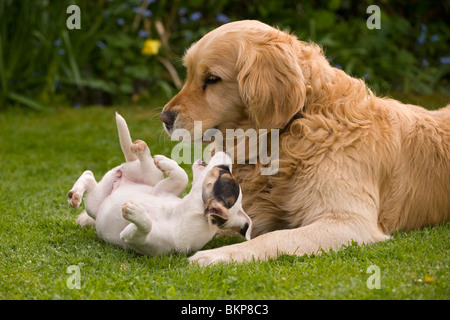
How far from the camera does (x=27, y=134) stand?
7234 mm

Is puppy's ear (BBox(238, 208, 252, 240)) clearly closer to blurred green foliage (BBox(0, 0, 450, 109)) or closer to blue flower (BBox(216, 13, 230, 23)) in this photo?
blurred green foliage (BBox(0, 0, 450, 109))

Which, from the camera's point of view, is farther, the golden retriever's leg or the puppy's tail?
the puppy's tail

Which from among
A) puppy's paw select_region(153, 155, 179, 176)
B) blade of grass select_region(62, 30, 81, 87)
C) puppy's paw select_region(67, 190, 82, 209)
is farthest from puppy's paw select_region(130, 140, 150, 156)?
blade of grass select_region(62, 30, 81, 87)

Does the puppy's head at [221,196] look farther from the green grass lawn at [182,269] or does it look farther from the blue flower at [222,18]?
the blue flower at [222,18]

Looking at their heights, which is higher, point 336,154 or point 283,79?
point 283,79

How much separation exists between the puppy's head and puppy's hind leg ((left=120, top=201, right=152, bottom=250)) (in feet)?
1.05

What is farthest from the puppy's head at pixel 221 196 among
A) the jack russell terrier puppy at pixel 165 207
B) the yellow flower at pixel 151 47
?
the yellow flower at pixel 151 47

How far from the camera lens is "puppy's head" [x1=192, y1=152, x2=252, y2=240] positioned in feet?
10.1

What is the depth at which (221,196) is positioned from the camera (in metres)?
3.13

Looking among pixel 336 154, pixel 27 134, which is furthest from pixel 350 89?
pixel 27 134

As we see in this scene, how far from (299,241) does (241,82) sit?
3.23 feet

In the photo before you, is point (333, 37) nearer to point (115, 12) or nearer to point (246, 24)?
point (115, 12)
